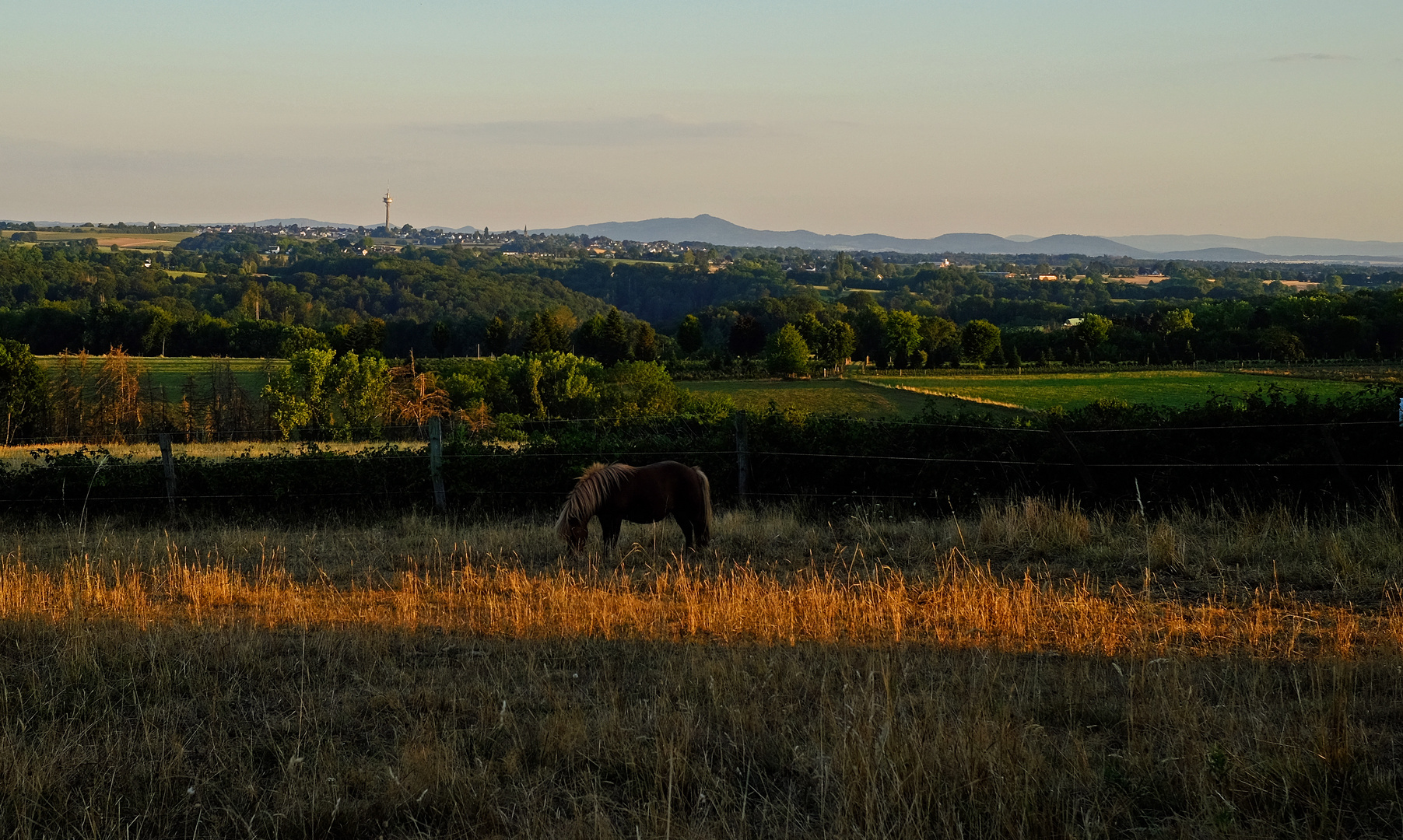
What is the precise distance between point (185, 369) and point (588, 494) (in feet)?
327

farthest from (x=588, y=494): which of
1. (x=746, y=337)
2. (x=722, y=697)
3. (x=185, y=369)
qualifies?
(x=746, y=337)

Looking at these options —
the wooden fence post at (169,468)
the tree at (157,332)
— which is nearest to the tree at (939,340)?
the tree at (157,332)

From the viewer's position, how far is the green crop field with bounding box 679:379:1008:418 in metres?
70.2

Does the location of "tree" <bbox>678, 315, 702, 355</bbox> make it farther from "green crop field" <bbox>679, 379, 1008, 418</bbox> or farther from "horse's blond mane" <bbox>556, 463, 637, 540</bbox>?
"horse's blond mane" <bbox>556, 463, 637, 540</bbox>

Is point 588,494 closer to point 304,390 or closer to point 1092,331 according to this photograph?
point 304,390

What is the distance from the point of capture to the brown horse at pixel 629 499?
9.38 m

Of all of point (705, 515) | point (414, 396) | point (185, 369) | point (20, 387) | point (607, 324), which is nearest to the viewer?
point (705, 515)

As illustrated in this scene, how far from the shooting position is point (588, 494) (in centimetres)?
937

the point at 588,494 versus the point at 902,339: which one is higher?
the point at 588,494

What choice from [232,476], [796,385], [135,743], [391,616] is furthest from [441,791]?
[796,385]

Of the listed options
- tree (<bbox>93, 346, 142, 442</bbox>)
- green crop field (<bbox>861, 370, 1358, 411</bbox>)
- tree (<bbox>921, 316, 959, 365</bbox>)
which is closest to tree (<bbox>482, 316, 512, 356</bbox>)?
green crop field (<bbox>861, 370, 1358, 411</bbox>)

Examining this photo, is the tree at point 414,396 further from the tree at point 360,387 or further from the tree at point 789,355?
the tree at point 789,355

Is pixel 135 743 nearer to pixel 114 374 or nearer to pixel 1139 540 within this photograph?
pixel 1139 540

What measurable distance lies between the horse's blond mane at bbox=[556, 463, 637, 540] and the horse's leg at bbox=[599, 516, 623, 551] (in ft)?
0.72
